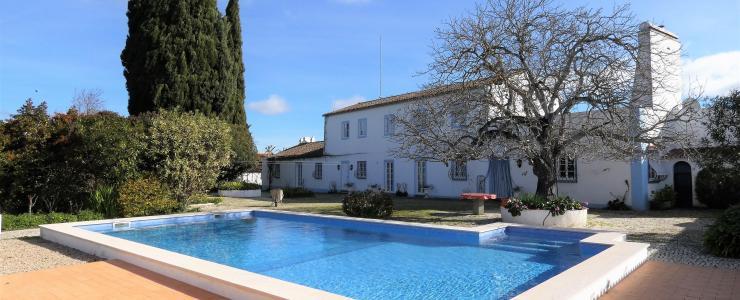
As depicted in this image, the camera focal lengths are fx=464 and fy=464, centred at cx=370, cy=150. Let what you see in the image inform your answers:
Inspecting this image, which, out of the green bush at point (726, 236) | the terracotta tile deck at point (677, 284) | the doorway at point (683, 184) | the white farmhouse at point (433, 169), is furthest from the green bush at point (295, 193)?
the terracotta tile deck at point (677, 284)

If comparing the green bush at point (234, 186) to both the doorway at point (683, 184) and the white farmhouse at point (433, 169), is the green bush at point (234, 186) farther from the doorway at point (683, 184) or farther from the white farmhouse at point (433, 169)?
the doorway at point (683, 184)

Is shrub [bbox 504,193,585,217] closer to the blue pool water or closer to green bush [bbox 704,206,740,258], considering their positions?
the blue pool water

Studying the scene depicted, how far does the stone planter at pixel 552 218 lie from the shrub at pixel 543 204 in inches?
4.4

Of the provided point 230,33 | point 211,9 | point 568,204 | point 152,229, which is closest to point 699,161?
point 568,204

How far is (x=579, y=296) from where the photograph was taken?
18.0 ft

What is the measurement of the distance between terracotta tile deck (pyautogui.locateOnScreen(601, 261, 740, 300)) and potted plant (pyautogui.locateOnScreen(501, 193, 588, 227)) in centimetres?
488

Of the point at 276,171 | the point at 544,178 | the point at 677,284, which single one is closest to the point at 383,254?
the point at 677,284

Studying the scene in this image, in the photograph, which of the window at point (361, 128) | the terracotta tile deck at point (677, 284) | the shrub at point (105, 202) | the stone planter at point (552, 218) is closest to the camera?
the terracotta tile deck at point (677, 284)

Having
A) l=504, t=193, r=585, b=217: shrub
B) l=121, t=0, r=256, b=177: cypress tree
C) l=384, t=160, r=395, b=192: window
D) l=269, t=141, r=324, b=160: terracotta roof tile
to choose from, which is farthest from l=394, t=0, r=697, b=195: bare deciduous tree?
l=269, t=141, r=324, b=160: terracotta roof tile

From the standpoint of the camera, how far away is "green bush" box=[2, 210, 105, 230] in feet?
43.1

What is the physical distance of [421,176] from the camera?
85.9 ft

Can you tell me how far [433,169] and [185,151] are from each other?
13382mm

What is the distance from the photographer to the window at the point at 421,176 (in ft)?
85.0

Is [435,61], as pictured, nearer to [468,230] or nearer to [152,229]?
[468,230]
